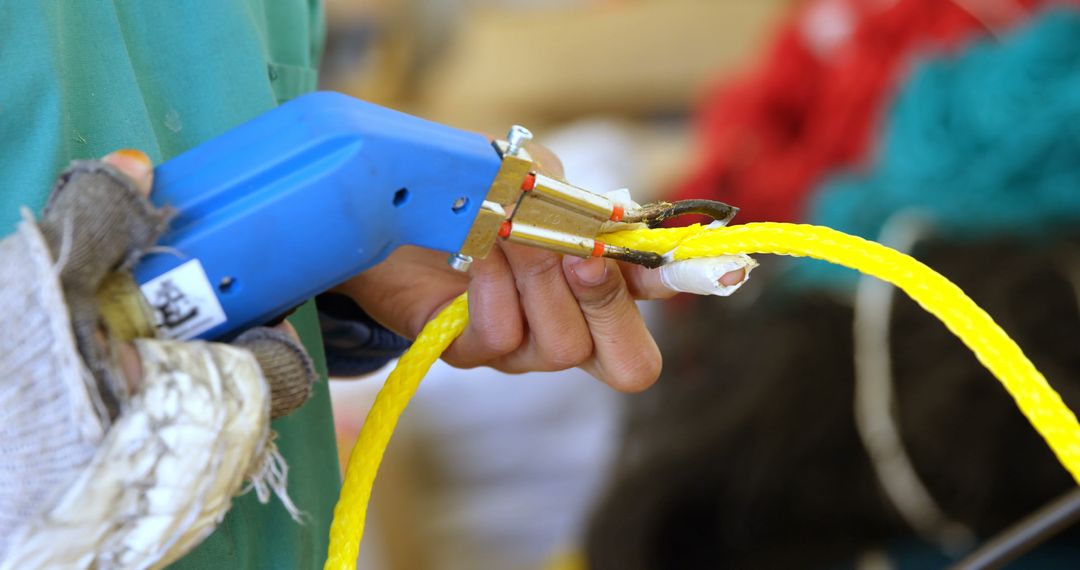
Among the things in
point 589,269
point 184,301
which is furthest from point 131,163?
point 589,269

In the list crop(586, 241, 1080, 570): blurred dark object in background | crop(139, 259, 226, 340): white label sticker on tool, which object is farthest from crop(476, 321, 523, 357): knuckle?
crop(586, 241, 1080, 570): blurred dark object in background

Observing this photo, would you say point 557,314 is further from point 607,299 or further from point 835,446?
point 835,446

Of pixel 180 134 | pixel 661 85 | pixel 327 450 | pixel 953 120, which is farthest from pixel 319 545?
pixel 661 85

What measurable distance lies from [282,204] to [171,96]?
5.0 inches

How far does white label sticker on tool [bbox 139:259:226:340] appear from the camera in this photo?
284 mm

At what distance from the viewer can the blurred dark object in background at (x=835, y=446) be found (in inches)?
30.1

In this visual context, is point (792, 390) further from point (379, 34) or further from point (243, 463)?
point (379, 34)

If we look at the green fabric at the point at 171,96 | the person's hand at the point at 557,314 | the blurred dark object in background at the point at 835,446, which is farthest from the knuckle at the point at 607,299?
the blurred dark object in background at the point at 835,446

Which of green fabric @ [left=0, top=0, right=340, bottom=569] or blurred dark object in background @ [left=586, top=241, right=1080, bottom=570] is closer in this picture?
green fabric @ [left=0, top=0, right=340, bottom=569]

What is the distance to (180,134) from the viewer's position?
0.38 meters

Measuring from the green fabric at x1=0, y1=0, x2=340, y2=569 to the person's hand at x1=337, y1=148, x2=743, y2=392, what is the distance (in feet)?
0.26

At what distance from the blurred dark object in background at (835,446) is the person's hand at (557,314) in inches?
18.7

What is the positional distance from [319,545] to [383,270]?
121mm

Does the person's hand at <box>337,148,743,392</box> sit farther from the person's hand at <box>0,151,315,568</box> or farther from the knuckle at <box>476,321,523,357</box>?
the person's hand at <box>0,151,315,568</box>
